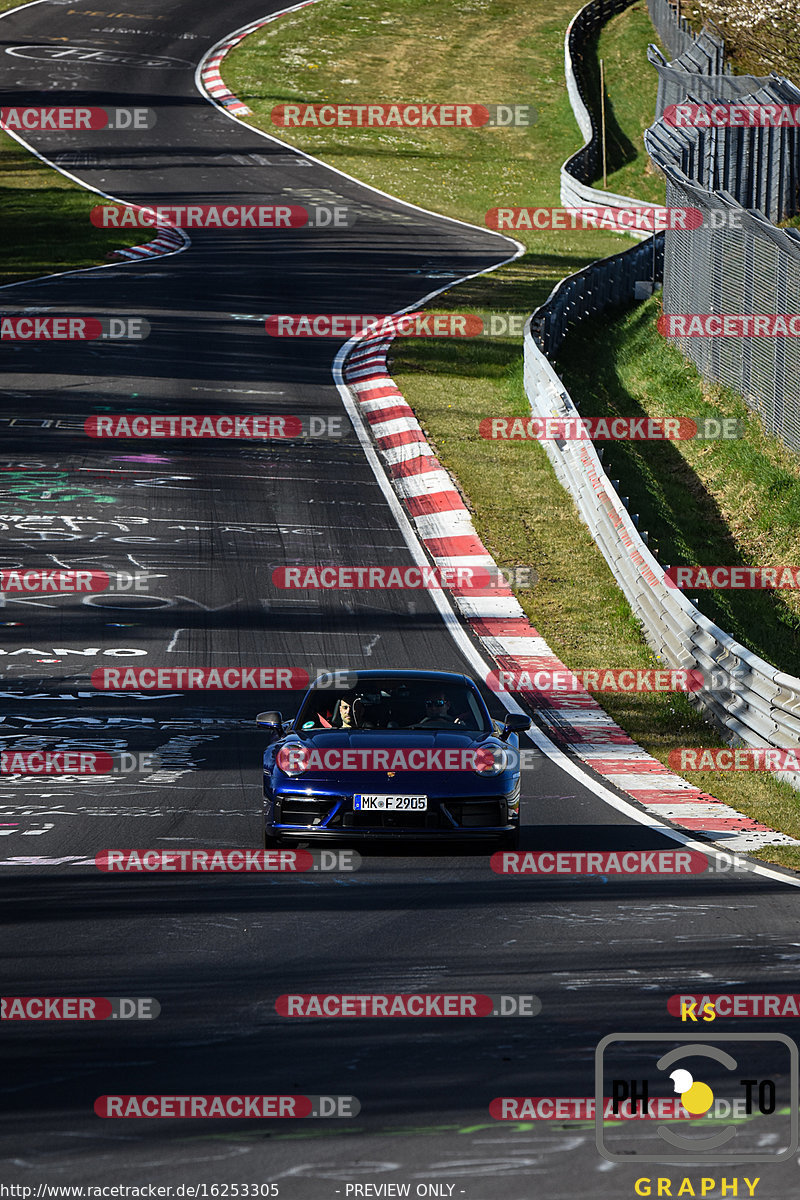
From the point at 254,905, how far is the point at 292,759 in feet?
5.40

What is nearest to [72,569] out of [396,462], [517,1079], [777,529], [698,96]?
[396,462]

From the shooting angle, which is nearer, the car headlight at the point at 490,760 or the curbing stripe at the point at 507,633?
the car headlight at the point at 490,760

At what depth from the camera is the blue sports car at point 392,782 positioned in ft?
33.1

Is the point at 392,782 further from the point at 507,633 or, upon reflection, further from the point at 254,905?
the point at 507,633

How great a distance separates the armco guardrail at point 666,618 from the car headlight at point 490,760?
311 centimetres

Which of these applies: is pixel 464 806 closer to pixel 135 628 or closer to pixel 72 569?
pixel 135 628

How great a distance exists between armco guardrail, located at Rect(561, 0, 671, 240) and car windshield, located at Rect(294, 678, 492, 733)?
33164 millimetres

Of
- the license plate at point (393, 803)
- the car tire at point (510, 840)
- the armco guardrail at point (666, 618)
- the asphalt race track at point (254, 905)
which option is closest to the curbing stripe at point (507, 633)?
the asphalt race track at point (254, 905)

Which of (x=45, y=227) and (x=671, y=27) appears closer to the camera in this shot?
(x=45, y=227)

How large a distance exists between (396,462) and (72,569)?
6659 mm

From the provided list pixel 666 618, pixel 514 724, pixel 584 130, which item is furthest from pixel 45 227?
pixel 514 724

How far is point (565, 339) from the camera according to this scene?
30797 millimetres

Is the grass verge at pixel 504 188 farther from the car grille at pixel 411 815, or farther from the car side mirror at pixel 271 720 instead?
the car side mirror at pixel 271 720

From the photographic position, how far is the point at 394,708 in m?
11.4
